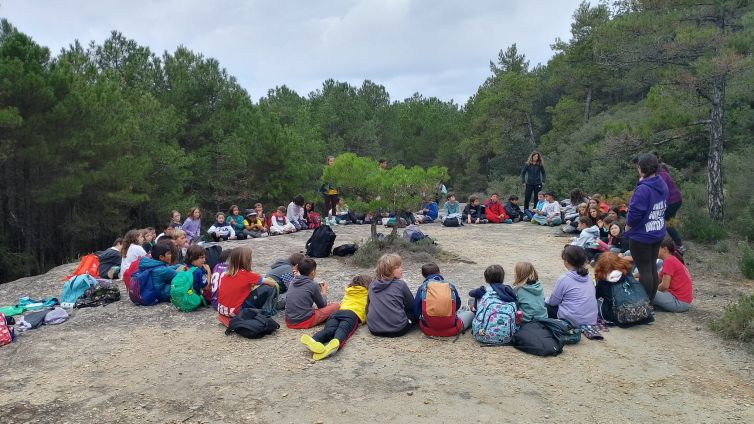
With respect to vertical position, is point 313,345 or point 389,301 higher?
point 389,301

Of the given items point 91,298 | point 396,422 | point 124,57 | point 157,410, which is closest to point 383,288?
point 396,422

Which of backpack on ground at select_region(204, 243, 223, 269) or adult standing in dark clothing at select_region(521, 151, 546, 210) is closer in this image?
backpack on ground at select_region(204, 243, 223, 269)

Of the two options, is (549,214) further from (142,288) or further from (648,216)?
(142,288)

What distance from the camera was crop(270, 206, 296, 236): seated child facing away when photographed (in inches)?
496

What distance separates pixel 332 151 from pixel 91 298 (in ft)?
73.6

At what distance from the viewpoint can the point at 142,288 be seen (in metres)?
6.82

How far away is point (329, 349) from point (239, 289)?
1.47 meters

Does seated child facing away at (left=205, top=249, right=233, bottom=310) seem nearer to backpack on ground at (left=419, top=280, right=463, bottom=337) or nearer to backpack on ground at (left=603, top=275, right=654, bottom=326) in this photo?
backpack on ground at (left=419, top=280, right=463, bottom=337)

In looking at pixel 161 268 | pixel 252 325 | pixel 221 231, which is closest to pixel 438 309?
pixel 252 325

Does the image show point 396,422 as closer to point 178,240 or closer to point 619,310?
point 619,310

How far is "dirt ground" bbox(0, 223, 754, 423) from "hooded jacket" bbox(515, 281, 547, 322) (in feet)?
1.29

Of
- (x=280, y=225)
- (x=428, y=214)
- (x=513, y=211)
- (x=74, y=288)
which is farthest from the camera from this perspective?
(x=428, y=214)

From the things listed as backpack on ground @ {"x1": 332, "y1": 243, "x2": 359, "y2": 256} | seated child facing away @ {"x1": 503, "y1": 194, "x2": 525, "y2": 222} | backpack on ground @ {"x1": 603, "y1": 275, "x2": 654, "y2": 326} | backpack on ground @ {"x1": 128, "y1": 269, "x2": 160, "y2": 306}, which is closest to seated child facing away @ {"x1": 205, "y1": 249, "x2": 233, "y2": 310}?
backpack on ground @ {"x1": 128, "y1": 269, "x2": 160, "y2": 306}

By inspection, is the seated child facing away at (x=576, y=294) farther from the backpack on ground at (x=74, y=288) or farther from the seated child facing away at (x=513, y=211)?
the seated child facing away at (x=513, y=211)
